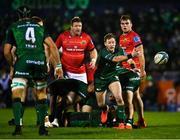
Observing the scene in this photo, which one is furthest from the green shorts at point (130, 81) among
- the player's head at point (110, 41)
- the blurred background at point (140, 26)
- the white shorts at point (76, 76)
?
the blurred background at point (140, 26)

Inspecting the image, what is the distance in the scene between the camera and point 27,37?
34.7ft

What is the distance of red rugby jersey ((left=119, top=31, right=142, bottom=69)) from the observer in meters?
13.1

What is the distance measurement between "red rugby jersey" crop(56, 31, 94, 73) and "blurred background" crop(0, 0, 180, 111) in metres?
9.78

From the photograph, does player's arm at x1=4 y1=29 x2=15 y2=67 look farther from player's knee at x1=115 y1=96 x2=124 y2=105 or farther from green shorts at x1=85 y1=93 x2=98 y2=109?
green shorts at x1=85 y1=93 x2=98 y2=109

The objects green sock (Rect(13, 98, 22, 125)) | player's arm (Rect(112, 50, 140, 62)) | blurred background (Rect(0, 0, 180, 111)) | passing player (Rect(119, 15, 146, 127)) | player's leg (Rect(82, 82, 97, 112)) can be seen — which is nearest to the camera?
green sock (Rect(13, 98, 22, 125))

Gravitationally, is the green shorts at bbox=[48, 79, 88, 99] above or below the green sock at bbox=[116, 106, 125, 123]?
above

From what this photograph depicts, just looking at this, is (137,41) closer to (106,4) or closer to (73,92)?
(73,92)

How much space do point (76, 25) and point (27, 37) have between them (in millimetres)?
3293

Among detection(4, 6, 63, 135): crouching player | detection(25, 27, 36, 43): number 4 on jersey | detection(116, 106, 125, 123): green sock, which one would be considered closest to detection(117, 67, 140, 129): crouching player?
detection(116, 106, 125, 123): green sock

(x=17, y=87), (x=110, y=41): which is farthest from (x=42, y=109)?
(x=110, y=41)

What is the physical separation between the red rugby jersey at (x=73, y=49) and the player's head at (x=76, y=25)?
0.16 metres

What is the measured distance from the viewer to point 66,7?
32.4 metres

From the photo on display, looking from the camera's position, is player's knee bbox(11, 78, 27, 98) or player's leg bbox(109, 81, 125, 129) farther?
player's leg bbox(109, 81, 125, 129)

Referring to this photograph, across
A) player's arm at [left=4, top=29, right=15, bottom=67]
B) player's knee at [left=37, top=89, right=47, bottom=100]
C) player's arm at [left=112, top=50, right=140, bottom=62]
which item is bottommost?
player's knee at [left=37, top=89, right=47, bottom=100]
